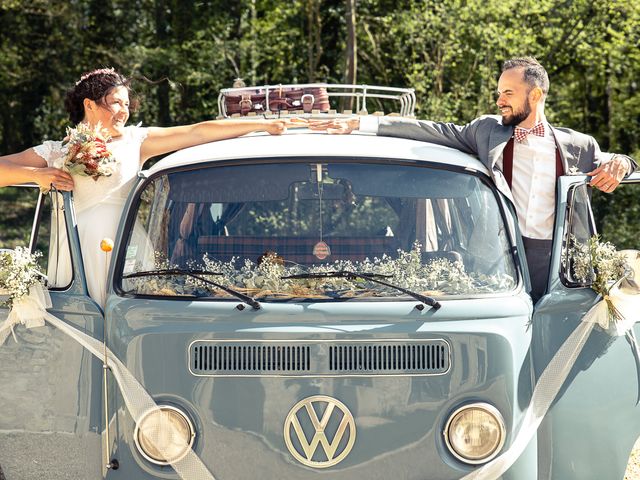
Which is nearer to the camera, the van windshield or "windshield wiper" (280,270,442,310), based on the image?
"windshield wiper" (280,270,442,310)

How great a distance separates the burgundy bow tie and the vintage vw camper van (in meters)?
0.47

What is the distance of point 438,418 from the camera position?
164 inches

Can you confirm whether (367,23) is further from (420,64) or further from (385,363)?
(385,363)

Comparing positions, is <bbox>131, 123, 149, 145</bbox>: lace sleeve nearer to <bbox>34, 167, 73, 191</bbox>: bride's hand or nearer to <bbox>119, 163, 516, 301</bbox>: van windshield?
<bbox>34, 167, 73, 191</bbox>: bride's hand

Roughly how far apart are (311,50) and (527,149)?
1377 centimetres

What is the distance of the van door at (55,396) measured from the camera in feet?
14.3

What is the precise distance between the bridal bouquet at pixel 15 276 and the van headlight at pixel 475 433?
1.94 m

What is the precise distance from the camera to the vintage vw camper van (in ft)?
13.6

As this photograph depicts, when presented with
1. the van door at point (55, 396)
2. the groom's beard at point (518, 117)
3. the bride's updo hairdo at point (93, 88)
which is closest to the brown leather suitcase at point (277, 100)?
the bride's updo hairdo at point (93, 88)

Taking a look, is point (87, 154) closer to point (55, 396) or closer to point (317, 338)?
point (55, 396)

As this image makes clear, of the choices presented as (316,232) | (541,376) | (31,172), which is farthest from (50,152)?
(541,376)

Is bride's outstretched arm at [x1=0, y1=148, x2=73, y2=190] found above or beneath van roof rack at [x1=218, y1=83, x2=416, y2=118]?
beneath

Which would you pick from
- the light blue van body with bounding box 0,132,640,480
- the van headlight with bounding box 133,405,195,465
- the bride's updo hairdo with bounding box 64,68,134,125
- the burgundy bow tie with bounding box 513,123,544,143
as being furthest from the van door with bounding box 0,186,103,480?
the burgundy bow tie with bounding box 513,123,544,143

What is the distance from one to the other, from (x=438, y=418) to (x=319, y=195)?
123cm
